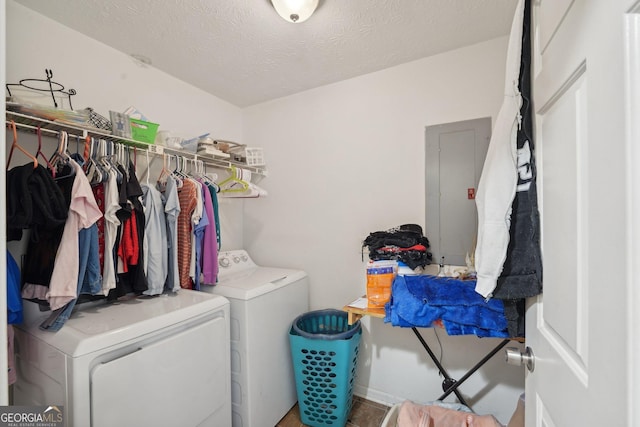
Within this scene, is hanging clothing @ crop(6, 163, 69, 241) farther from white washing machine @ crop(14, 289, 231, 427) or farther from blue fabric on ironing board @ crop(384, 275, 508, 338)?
blue fabric on ironing board @ crop(384, 275, 508, 338)

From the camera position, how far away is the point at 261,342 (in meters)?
1.71

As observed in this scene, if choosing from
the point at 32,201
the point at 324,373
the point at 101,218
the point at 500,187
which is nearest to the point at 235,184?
the point at 101,218

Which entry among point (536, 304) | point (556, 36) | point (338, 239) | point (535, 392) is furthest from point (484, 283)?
point (338, 239)

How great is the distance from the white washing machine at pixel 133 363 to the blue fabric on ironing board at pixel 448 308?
38.9 inches

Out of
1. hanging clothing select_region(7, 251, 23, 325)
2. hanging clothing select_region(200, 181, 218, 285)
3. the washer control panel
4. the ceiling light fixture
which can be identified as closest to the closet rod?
hanging clothing select_region(200, 181, 218, 285)

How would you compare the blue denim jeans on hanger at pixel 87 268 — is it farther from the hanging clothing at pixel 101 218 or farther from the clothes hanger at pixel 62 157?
the clothes hanger at pixel 62 157

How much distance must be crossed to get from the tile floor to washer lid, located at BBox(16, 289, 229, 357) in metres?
1.04

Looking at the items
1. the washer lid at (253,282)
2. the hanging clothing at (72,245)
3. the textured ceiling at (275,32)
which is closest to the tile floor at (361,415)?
the washer lid at (253,282)

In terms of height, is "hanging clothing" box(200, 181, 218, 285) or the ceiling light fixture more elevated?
the ceiling light fixture

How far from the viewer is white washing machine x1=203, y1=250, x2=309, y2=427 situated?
5.34ft

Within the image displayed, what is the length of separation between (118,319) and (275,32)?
1.73m

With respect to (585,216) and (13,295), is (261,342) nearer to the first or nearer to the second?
(13,295)

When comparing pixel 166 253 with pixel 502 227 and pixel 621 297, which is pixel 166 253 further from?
pixel 621 297

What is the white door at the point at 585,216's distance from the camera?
38 centimetres
